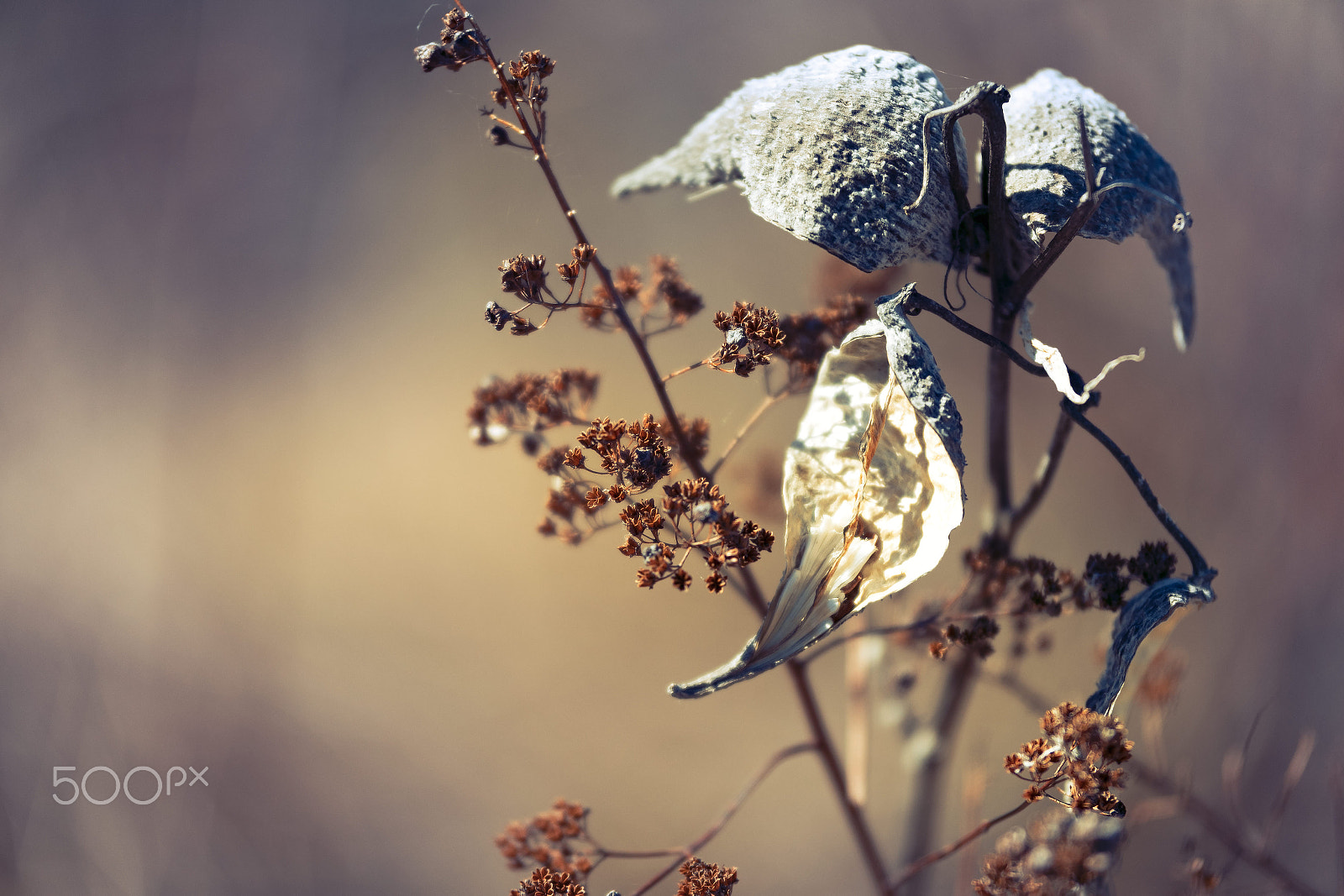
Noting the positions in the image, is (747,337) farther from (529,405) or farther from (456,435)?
(456,435)

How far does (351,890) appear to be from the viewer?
1082 millimetres

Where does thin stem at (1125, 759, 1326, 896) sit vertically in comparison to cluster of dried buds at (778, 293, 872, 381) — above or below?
below

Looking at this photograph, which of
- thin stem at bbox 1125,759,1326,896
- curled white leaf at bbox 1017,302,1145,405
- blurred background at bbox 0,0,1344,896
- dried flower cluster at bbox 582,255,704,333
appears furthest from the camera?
blurred background at bbox 0,0,1344,896

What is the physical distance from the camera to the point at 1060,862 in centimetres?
41

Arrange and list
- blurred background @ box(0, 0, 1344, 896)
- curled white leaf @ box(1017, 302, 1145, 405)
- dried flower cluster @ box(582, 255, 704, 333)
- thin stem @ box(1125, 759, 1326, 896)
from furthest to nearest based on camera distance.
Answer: blurred background @ box(0, 0, 1344, 896) < thin stem @ box(1125, 759, 1326, 896) < dried flower cluster @ box(582, 255, 704, 333) < curled white leaf @ box(1017, 302, 1145, 405)

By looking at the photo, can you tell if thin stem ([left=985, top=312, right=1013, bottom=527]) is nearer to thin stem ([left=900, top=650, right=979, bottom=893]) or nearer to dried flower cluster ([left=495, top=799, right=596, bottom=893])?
thin stem ([left=900, top=650, right=979, bottom=893])

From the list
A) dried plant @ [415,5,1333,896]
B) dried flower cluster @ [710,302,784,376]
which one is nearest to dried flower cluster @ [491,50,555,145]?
dried plant @ [415,5,1333,896]

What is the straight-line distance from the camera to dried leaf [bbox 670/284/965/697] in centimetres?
30

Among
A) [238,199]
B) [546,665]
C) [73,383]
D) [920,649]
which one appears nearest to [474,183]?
[238,199]

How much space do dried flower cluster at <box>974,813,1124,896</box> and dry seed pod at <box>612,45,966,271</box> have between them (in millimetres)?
306

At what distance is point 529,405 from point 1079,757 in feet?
0.99

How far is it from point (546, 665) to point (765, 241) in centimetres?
75

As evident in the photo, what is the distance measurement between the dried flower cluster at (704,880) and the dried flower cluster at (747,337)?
0.22 m

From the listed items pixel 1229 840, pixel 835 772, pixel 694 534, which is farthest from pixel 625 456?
pixel 1229 840
